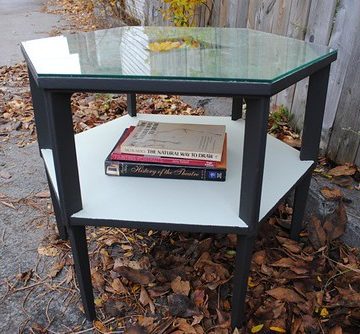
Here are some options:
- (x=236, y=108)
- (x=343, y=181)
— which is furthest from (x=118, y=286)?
(x=343, y=181)

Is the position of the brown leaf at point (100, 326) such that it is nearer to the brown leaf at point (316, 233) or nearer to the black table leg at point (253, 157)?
the black table leg at point (253, 157)

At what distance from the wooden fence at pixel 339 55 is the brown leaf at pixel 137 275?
101 centimetres

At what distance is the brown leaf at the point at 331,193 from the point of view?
1.68 metres

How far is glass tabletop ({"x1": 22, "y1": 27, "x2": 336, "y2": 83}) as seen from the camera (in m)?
0.99

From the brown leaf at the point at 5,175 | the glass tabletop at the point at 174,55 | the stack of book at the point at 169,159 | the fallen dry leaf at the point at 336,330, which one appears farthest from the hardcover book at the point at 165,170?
the brown leaf at the point at 5,175

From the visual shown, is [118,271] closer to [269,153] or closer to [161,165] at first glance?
[161,165]

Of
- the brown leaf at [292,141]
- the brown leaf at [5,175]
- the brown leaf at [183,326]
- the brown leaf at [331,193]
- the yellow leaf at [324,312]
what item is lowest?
the brown leaf at [5,175]

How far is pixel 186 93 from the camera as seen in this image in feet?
3.16

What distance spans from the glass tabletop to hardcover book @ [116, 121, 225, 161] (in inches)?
12.8

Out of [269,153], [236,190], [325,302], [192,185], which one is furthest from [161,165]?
[325,302]

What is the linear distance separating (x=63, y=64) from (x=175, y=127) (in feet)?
2.04

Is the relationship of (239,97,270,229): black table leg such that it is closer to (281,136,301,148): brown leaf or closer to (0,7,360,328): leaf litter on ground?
(0,7,360,328): leaf litter on ground

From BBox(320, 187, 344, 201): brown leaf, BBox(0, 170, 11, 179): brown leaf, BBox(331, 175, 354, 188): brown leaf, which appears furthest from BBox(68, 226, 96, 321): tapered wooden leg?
BBox(0, 170, 11, 179): brown leaf

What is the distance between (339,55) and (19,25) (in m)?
5.96
